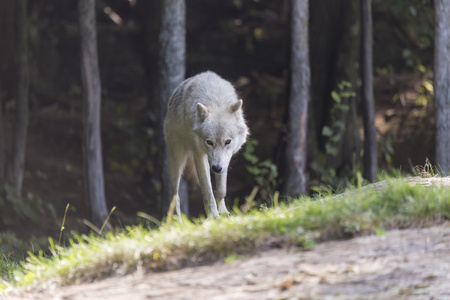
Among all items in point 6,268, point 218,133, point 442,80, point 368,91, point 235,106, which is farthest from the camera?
point 368,91

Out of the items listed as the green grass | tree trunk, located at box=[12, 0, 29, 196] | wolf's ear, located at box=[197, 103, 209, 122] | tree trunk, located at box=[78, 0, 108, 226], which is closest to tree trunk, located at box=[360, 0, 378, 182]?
tree trunk, located at box=[78, 0, 108, 226]

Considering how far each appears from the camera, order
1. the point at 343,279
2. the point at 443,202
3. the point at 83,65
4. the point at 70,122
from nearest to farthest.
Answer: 1. the point at 343,279
2. the point at 443,202
3. the point at 83,65
4. the point at 70,122

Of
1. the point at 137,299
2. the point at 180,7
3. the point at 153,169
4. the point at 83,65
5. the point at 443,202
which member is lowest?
the point at 153,169

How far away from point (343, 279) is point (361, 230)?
2.22 feet

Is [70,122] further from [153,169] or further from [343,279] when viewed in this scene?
[343,279]

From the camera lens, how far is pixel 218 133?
6.16 metres

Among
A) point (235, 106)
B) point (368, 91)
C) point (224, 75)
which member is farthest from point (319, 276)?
point (224, 75)

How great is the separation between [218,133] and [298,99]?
13.4ft

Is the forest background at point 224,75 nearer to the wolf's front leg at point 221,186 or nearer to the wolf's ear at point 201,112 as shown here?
the wolf's front leg at point 221,186

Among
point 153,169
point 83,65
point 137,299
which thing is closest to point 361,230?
point 137,299

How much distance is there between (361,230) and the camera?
164 inches

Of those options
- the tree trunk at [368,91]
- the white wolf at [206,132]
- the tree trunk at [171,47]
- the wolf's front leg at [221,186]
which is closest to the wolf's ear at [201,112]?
the white wolf at [206,132]

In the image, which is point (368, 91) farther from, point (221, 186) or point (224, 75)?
point (224, 75)

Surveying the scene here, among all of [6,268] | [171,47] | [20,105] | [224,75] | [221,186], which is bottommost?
[6,268]
